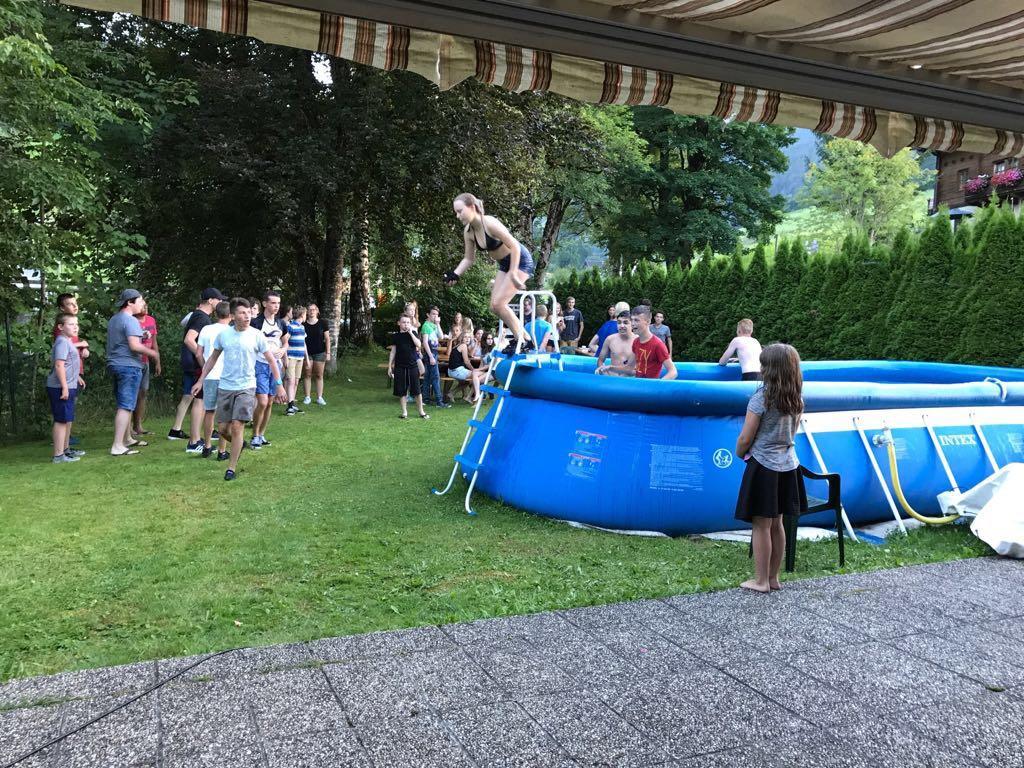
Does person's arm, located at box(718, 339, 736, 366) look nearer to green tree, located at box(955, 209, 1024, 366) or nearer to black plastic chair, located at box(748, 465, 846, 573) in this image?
black plastic chair, located at box(748, 465, 846, 573)

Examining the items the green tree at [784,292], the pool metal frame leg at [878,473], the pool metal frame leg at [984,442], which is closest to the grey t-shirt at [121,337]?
the pool metal frame leg at [878,473]

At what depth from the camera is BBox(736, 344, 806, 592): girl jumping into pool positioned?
5.11 m

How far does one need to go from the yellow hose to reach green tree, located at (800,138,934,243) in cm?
4020

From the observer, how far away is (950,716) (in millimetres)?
3387

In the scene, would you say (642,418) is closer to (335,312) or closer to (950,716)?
(950,716)

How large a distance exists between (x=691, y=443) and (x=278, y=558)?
3.70 m

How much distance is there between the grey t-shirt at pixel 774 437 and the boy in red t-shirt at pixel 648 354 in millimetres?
3477

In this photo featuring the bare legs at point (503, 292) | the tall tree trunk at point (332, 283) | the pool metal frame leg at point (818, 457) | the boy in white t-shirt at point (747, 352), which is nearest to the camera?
the pool metal frame leg at point (818, 457)

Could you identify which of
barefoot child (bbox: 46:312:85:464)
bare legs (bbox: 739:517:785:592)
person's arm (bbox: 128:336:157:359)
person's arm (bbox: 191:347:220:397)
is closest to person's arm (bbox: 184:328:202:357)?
person's arm (bbox: 128:336:157:359)

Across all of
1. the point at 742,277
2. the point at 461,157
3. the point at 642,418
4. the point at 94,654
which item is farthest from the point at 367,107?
the point at 94,654

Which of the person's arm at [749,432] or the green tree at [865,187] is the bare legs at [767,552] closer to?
the person's arm at [749,432]

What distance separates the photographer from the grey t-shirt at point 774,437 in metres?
5.16

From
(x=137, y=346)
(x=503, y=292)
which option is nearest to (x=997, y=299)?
(x=503, y=292)

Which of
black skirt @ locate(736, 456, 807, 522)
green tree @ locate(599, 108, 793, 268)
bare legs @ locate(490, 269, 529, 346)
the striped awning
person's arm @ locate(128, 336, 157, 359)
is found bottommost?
black skirt @ locate(736, 456, 807, 522)
